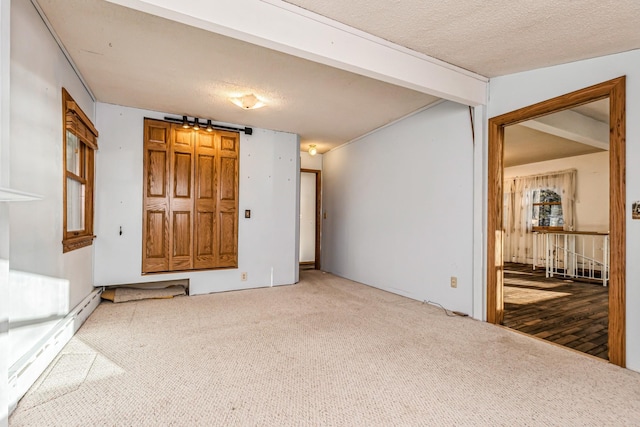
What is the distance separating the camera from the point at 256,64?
264 centimetres

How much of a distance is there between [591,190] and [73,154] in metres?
8.64

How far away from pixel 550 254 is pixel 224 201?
6252 millimetres

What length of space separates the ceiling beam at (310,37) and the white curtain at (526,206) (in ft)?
17.6

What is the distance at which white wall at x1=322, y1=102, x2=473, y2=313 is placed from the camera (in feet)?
10.8

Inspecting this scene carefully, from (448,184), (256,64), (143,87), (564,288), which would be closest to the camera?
(256,64)

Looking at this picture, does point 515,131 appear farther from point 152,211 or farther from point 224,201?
point 152,211

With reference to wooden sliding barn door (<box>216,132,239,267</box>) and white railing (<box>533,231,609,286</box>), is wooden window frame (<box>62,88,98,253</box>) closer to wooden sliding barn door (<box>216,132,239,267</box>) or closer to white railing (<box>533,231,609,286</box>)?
wooden sliding barn door (<box>216,132,239,267</box>)

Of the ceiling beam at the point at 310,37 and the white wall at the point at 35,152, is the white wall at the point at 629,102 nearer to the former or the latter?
the ceiling beam at the point at 310,37

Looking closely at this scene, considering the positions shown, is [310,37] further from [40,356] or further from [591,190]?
[591,190]

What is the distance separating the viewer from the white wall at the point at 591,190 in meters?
6.09

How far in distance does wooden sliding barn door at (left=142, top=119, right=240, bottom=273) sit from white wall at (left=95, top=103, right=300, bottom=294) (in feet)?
0.34

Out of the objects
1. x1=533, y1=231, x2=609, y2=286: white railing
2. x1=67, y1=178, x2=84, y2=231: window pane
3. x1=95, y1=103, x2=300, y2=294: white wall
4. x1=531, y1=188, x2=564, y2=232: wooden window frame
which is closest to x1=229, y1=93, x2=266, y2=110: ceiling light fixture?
x1=95, y1=103, x2=300, y2=294: white wall

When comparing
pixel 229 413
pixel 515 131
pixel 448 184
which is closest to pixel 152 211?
pixel 229 413

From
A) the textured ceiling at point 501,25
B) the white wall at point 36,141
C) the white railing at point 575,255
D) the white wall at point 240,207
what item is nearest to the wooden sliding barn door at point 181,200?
the white wall at point 240,207
